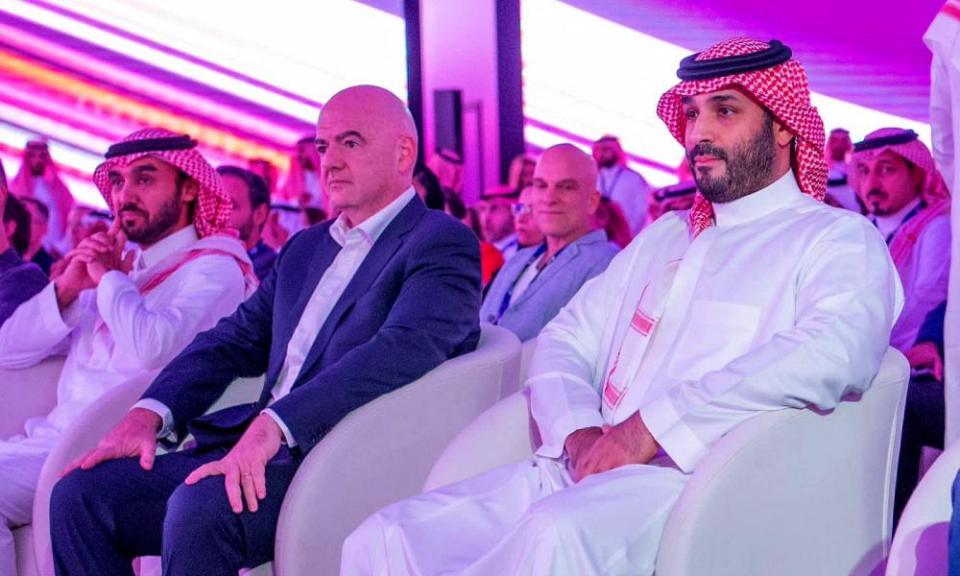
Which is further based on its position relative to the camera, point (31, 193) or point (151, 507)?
point (31, 193)

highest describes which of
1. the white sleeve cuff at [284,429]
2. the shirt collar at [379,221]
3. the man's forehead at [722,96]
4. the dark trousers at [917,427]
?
the man's forehead at [722,96]

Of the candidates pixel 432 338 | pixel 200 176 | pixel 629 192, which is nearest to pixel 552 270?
pixel 200 176

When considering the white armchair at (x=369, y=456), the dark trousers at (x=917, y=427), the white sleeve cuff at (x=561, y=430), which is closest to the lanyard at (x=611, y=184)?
the dark trousers at (x=917, y=427)

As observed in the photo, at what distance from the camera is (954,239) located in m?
2.94

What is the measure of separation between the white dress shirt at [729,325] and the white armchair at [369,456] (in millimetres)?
215

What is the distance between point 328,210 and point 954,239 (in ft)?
18.0

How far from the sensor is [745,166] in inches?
109

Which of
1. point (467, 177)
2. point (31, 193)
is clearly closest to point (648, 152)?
point (467, 177)

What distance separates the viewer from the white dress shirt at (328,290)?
334 cm

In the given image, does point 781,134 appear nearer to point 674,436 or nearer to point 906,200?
point 674,436

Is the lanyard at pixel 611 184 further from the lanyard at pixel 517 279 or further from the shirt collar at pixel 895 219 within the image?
the shirt collar at pixel 895 219

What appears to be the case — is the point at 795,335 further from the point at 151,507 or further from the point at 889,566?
the point at 151,507

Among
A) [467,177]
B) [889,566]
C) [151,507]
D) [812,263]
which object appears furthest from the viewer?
[467,177]

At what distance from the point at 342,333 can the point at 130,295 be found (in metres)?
0.77
